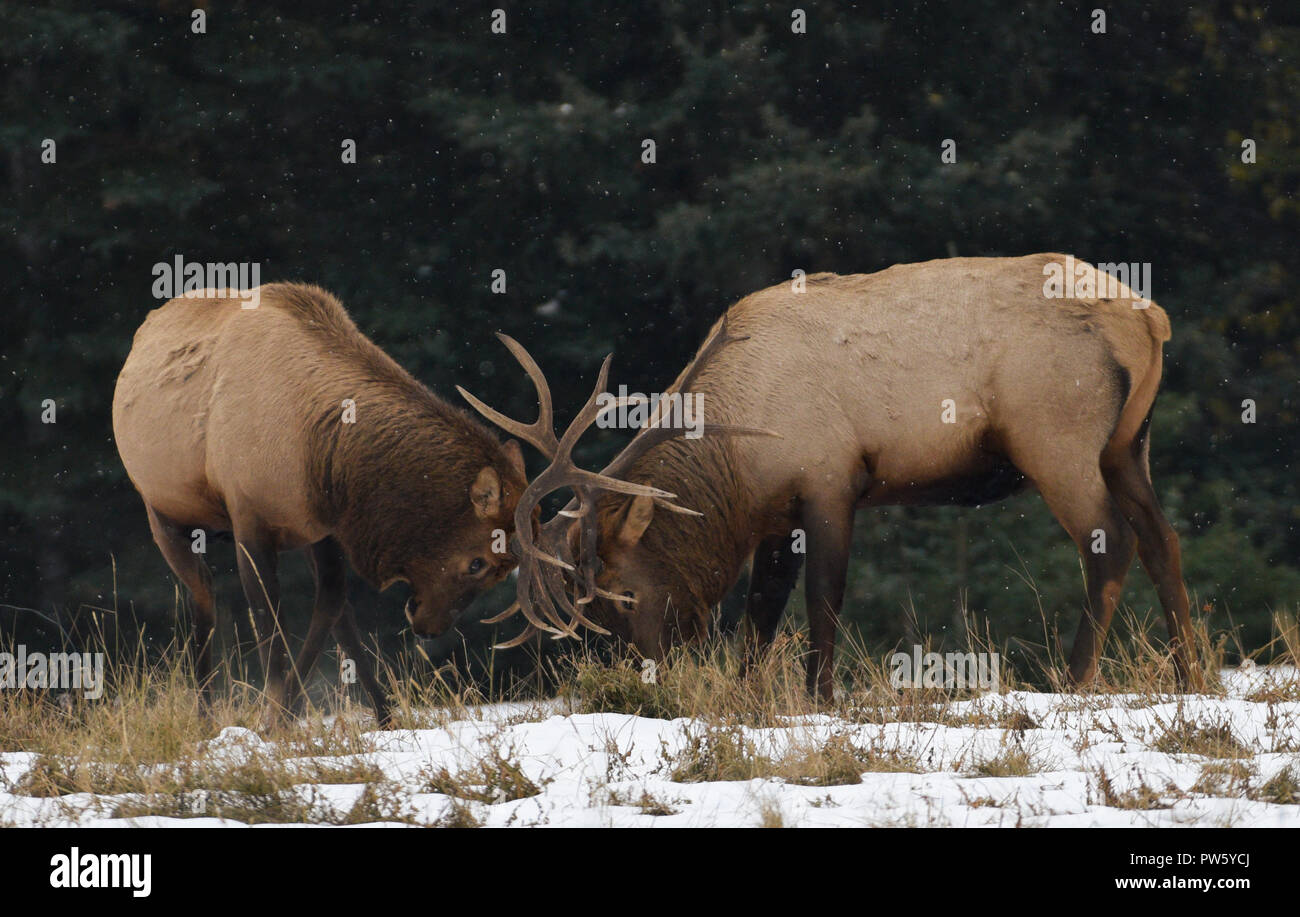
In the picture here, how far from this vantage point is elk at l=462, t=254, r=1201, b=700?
7703 millimetres

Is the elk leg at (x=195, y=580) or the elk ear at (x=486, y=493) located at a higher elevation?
the elk ear at (x=486, y=493)

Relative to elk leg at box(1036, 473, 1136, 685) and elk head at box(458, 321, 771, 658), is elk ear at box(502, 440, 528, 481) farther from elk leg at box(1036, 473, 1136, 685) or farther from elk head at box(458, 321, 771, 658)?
elk leg at box(1036, 473, 1136, 685)

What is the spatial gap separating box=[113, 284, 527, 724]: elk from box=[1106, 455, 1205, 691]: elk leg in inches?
118

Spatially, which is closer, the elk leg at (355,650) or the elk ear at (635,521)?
the elk ear at (635,521)

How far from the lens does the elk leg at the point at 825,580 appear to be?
775 centimetres

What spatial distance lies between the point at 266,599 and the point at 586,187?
5.79 meters

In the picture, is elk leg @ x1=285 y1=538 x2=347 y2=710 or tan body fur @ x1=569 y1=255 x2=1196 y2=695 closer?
tan body fur @ x1=569 y1=255 x2=1196 y2=695

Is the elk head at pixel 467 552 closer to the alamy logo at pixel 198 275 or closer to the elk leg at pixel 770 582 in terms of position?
the elk leg at pixel 770 582

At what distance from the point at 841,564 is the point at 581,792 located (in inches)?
105

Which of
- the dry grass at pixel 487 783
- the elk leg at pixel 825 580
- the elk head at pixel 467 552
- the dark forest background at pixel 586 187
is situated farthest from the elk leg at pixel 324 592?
the dark forest background at pixel 586 187

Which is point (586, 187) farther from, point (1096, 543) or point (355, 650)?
point (1096, 543)

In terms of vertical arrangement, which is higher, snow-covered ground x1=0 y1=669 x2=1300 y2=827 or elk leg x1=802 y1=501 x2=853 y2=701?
elk leg x1=802 y1=501 x2=853 y2=701

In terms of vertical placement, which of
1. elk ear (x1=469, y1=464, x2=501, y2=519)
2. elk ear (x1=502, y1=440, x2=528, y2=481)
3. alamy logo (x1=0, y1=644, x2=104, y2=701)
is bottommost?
alamy logo (x1=0, y1=644, x2=104, y2=701)

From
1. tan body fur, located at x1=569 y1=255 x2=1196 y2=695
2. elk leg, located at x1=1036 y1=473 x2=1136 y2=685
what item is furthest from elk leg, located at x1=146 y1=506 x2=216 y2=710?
elk leg, located at x1=1036 y1=473 x2=1136 y2=685
